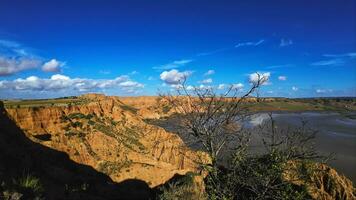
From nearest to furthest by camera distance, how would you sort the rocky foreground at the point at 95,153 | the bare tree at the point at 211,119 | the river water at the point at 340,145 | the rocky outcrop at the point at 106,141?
the bare tree at the point at 211,119, the rocky foreground at the point at 95,153, the rocky outcrop at the point at 106,141, the river water at the point at 340,145

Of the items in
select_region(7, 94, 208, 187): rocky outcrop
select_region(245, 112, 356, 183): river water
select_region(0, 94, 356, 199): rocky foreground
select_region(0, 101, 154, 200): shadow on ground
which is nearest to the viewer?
select_region(0, 101, 154, 200): shadow on ground

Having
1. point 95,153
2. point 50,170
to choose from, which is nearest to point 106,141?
point 95,153

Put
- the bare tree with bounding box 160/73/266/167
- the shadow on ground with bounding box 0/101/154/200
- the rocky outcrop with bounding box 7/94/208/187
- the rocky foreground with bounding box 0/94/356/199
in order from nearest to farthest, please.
A: the bare tree with bounding box 160/73/266/167
the shadow on ground with bounding box 0/101/154/200
the rocky foreground with bounding box 0/94/356/199
the rocky outcrop with bounding box 7/94/208/187

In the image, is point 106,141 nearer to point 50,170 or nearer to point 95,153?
point 95,153

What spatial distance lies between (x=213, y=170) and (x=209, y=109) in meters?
2.13

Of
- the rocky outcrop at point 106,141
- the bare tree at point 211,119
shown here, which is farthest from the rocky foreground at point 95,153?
the bare tree at point 211,119

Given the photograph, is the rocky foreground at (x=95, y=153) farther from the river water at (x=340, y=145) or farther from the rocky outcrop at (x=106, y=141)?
the river water at (x=340, y=145)

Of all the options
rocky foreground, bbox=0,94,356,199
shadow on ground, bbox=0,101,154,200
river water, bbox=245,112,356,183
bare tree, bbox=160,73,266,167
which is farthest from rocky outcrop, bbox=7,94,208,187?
bare tree, bbox=160,73,266,167

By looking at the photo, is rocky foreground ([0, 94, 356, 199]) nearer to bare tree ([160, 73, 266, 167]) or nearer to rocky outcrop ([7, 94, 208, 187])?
→ rocky outcrop ([7, 94, 208, 187])

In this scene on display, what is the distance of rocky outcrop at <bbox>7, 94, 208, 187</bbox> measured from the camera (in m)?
37.6

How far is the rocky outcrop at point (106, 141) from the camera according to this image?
3762cm

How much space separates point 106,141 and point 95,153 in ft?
10.9

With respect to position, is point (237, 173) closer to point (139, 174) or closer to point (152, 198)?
point (152, 198)

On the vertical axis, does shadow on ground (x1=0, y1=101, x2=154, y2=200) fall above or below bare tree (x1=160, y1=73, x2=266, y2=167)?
below
